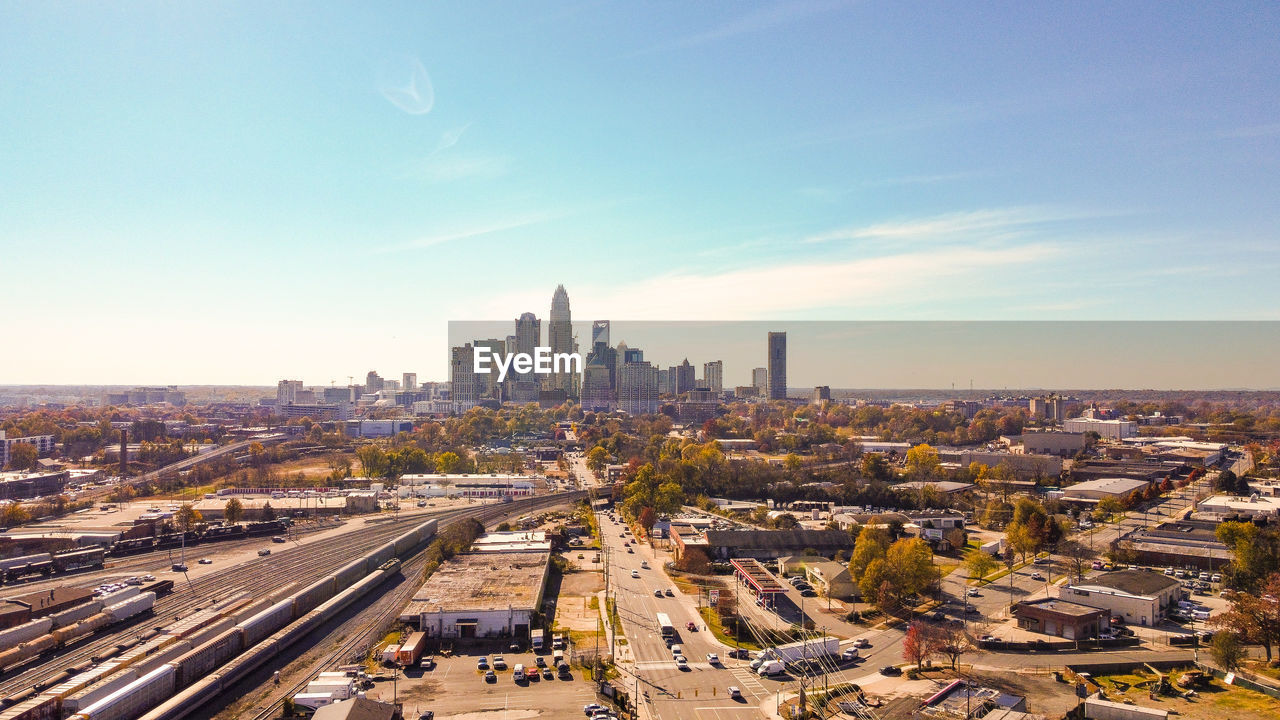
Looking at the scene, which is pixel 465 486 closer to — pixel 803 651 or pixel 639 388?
pixel 803 651

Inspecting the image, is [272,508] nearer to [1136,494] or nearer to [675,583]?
[675,583]

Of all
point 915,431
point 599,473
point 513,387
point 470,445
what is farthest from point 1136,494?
point 513,387

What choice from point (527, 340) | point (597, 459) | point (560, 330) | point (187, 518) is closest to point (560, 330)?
point (560, 330)

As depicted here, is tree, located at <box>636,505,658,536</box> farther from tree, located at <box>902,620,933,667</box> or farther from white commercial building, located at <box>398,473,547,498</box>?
tree, located at <box>902,620,933,667</box>

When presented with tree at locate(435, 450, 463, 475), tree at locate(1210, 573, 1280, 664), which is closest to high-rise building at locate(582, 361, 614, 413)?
tree at locate(435, 450, 463, 475)

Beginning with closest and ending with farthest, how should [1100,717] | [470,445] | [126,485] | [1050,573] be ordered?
[1100,717] < [1050,573] < [126,485] < [470,445]

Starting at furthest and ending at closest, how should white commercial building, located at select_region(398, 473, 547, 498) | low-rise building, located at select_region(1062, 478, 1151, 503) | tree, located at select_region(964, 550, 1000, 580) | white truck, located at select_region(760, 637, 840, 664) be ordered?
white commercial building, located at select_region(398, 473, 547, 498) → low-rise building, located at select_region(1062, 478, 1151, 503) → tree, located at select_region(964, 550, 1000, 580) → white truck, located at select_region(760, 637, 840, 664)

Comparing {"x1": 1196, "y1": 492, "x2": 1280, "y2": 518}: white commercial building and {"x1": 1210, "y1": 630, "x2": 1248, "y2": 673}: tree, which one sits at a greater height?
{"x1": 1196, "y1": 492, "x2": 1280, "y2": 518}: white commercial building
